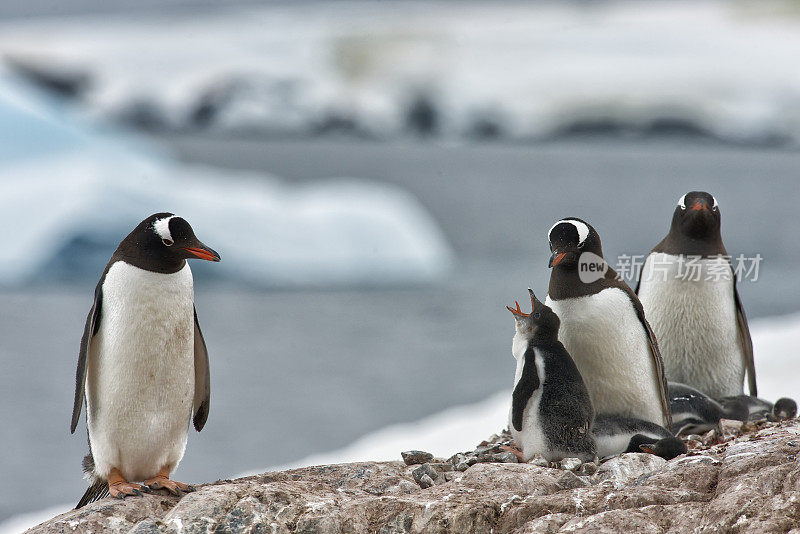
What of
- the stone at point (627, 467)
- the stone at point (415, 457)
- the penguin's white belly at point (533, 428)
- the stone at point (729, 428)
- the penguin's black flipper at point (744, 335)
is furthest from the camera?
the penguin's black flipper at point (744, 335)

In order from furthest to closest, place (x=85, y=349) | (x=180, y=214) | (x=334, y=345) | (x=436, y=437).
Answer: (x=180, y=214)
(x=334, y=345)
(x=436, y=437)
(x=85, y=349)

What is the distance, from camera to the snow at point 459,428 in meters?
3.54

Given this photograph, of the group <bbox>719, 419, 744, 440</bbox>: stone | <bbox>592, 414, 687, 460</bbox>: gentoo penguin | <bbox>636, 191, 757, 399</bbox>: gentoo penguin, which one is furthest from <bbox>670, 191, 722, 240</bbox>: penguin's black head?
<bbox>592, 414, 687, 460</bbox>: gentoo penguin

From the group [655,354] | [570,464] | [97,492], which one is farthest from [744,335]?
[97,492]

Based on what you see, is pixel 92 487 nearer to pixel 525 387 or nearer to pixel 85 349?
pixel 85 349

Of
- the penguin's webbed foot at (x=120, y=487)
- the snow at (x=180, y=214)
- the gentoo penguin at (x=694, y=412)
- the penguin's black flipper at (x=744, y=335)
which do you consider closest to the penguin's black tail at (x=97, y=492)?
the penguin's webbed foot at (x=120, y=487)

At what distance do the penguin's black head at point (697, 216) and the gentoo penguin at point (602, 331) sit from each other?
0.56 m

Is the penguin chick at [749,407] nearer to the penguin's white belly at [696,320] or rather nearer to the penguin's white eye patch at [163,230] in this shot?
the penguin's white belly at [696,320]

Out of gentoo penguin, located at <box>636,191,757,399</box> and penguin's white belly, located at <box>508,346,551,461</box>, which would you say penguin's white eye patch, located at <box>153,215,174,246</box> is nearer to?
penguin's white belly, located at <box>508,346,551,461</box>

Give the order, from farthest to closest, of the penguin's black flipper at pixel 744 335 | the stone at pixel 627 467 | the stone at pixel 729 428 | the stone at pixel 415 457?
the penguin's black flipper at pixel 744 335, the stone at pixel 729 428, the stone at pixel 415 457, the stone at pixel 627 467

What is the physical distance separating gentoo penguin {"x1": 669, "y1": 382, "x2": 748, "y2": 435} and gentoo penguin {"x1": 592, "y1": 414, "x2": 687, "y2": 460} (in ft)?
0.94

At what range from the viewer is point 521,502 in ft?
5.62

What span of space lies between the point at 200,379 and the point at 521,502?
88cm

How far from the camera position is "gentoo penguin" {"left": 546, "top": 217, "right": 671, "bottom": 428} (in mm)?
2316
